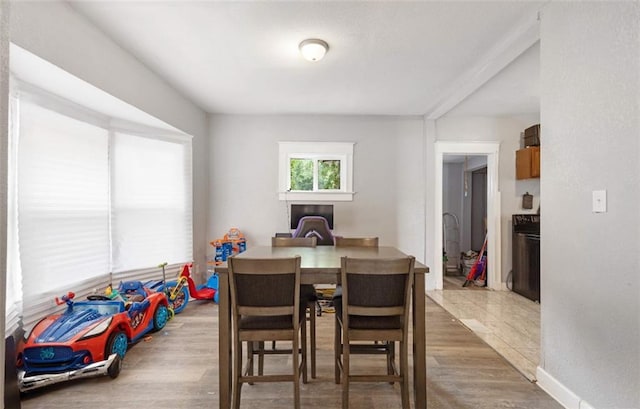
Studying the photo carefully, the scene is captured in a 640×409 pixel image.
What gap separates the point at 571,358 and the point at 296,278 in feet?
5.47

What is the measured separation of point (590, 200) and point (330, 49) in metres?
2.12

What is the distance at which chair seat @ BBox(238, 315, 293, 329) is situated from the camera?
1.70 meters

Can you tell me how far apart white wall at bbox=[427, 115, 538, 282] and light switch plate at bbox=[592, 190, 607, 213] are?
3.08 metres

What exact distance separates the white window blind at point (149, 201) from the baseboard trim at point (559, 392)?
3830mm

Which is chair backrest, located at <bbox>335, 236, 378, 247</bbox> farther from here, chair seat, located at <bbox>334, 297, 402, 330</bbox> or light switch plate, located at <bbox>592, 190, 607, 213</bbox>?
light switch plate, located at <bbox>592, 190, 607, 213</bbox>

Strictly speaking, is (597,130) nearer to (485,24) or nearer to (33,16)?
(485,24)

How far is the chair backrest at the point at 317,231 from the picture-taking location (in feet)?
12.7

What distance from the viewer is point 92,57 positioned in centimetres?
229

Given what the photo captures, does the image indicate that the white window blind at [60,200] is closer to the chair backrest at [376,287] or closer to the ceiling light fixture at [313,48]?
the ceiling light fixture at [313,48]

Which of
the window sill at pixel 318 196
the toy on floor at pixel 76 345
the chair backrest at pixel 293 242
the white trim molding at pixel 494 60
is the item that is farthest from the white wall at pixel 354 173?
the toy on floor at pixel 76 345

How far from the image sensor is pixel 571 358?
176 centimetres

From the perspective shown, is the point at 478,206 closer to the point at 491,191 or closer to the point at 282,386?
the point at 491,191

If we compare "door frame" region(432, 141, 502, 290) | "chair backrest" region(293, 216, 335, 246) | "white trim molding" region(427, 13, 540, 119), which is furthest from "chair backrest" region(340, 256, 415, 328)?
"door frame" region(432, 141, 502, 290)

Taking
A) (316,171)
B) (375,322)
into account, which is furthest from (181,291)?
(375,322)
